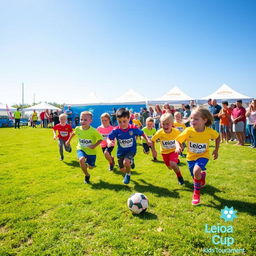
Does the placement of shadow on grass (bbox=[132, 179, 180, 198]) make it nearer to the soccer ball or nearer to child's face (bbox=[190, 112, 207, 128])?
the soccer ball

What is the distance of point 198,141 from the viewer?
4270 millimetres

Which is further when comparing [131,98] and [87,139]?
[131,98]

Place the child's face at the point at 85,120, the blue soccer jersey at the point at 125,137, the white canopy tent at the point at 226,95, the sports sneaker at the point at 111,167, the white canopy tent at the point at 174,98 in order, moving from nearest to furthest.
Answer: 1. the blue soccer jersey at the point at 125,137
2. the child's face at the point at 85,120
3. the sports sneaker at the point at 111,167
4. the white canopy tent at the point at 226,95
5. the white canopy tent at the point at 174,98

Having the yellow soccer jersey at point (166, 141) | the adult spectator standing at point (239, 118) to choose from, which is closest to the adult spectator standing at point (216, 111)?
the adult spectator standing at point (239, 118)

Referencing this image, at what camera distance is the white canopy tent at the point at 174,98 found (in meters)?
20.7

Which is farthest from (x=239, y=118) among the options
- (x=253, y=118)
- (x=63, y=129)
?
(x=63, y=129)

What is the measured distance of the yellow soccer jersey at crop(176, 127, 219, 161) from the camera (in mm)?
4250

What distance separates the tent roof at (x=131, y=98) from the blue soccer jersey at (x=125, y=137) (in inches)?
635

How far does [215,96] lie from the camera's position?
19.5 meters

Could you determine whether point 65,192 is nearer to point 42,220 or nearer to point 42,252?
point 42,220

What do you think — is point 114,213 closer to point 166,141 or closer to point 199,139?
point 199,139

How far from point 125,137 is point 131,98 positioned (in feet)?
56.5

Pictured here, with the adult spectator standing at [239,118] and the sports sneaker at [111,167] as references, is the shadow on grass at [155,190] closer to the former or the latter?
the sports sneaker at [111,167]

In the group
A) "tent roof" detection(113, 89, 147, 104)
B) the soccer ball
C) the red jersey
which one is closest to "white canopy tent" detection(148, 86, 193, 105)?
"tent roof" detection(113, 89, 147, 104)
